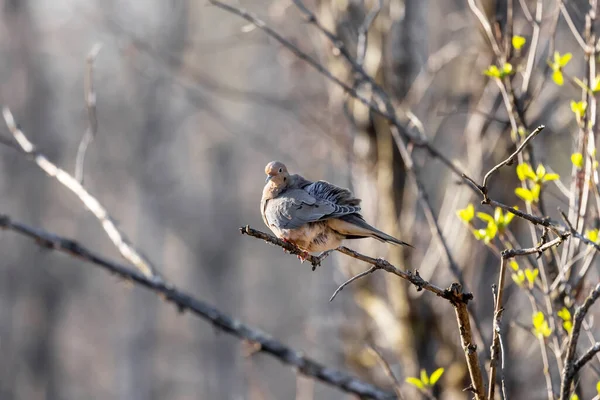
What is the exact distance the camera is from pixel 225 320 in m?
3.85

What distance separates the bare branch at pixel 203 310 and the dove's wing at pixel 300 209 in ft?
3.28

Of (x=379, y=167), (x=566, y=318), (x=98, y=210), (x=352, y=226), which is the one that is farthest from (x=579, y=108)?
(x=379, y=167)

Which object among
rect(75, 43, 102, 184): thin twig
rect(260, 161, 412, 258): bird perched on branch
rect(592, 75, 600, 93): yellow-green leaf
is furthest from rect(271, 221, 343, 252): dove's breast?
rect(75, 43, 102, 184): thin twig

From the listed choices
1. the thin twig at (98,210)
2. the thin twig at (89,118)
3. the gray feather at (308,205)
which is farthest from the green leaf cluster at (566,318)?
the thin twig at (89,118)

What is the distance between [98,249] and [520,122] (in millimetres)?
23089

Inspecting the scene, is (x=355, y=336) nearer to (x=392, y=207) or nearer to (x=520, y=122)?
(x=392, y=207)

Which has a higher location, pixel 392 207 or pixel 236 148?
pixel 236 148

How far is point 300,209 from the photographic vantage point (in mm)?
2893

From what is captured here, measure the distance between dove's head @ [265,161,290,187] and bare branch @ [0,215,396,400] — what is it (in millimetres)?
1003

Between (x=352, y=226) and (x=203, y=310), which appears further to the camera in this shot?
(x=203, y=310)

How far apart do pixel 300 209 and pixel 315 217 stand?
0.29 feet

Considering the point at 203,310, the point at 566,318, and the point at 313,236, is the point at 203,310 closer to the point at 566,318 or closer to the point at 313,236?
the point at 313,236

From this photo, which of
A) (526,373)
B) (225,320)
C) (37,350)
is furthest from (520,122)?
(37,350)

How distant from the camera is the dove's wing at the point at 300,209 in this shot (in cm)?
284
